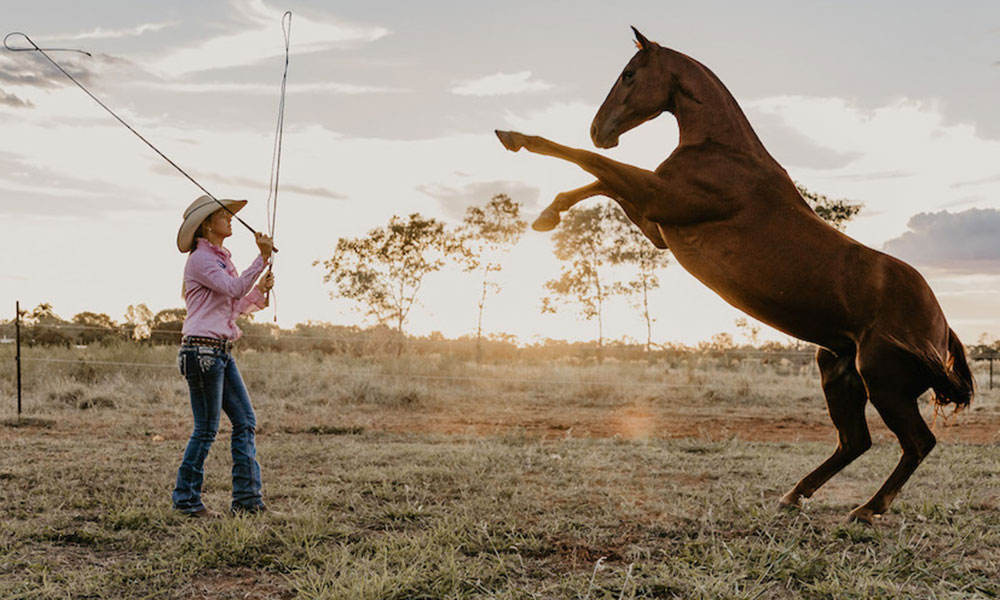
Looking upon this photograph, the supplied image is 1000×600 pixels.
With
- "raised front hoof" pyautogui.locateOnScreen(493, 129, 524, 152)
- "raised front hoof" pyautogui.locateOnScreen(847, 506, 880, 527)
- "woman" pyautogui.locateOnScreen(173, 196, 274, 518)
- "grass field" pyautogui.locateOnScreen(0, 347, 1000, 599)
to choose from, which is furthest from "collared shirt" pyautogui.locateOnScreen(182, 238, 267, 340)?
"raised front hoof" pyautogui.locateOnScreen(847, 506, 880, 527)

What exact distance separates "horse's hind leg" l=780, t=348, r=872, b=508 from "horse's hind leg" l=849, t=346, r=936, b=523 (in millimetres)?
246

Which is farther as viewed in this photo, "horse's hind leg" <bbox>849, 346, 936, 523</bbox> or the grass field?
"horse's hind leg" <bbox>849, 346, 936, 523</bbox>

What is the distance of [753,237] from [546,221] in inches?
41.3

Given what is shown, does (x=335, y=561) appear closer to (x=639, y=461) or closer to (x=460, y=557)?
(x=460, y=557)

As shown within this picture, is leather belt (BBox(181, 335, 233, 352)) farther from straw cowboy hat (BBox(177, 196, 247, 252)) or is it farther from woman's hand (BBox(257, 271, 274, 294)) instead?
straw cowboy hat (BBox(177, 196, 247, 252))

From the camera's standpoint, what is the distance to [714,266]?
3.78 metres

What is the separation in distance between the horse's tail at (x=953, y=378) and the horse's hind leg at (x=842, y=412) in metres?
0.41

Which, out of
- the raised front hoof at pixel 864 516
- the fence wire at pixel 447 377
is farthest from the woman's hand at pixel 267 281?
the fence wire at pixel 447 377

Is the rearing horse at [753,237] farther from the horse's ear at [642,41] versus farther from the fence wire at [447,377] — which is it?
the fence wire at [447,377]

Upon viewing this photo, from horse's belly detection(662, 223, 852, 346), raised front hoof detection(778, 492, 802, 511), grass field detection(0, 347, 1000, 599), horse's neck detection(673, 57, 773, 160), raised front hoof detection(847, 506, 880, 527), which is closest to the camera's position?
grass field detection(0, 347, 1000, 599)

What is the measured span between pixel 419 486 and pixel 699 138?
3151 millimetres

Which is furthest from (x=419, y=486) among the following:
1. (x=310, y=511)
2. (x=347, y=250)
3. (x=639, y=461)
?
(x=347, y=250)

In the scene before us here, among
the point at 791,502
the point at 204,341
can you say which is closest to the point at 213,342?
the point at 204,341

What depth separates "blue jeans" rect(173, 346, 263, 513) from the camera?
175 inches
